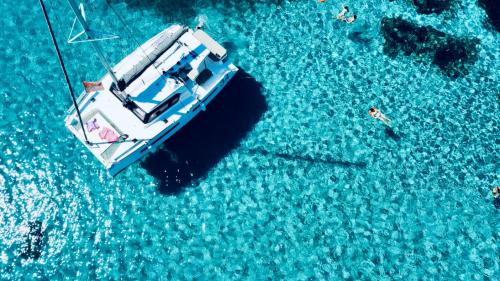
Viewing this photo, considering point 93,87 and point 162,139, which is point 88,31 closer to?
point 93,87

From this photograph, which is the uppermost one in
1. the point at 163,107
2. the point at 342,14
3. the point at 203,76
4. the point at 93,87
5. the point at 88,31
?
the point at 88,31

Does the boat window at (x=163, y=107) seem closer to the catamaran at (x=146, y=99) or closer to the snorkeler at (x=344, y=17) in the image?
the catamaran at (x=146, y=99)

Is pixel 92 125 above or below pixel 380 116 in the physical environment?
above

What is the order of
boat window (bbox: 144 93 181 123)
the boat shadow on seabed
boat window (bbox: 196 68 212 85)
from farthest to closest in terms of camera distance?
1. the boat shadow on seabed
2. boat window (bbox: 196 68 212 85)
3. boat window (bbox: 144 93 181 123)

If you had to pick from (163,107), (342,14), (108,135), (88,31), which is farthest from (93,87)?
(342,14)

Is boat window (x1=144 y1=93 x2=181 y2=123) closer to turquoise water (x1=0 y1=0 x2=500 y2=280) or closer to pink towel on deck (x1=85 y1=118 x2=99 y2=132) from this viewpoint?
turquoise water (x1=0 y1=0 x2=500 y2=280)

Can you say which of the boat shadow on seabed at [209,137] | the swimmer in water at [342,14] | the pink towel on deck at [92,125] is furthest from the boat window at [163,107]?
the swimmer in water at [342,14]

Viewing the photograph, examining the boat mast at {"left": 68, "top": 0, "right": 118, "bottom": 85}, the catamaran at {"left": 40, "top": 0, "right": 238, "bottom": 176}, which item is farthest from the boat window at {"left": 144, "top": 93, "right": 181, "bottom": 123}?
the boat mast at {"left": 68, "top": 0, "right": 118, "bottom": 85}
